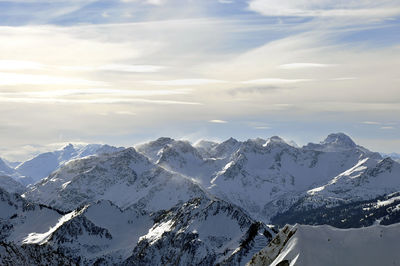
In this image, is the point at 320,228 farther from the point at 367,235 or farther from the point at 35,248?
the point at 35,248

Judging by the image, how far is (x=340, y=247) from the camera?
5478 centimetres

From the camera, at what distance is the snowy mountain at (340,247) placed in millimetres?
52750

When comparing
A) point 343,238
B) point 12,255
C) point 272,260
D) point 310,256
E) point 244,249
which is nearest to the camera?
point 310,256

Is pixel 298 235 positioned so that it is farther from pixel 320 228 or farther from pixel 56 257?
pixel 56 257

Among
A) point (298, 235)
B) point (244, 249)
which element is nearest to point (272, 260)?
point (298, 235)

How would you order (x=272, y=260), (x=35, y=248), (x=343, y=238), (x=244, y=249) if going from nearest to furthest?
(x=343, y=238), (x=272, y=260), (x=35, y=248), (x=244, y=249)

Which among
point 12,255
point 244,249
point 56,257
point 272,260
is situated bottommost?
point 244,249

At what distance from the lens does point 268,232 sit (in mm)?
194750

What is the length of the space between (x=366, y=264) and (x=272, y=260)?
42.8 ft

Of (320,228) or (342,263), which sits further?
(320,228)

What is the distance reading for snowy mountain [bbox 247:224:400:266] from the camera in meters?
52.8

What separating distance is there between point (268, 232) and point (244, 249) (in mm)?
14201

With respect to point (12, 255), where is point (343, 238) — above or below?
above

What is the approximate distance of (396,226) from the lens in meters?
57.6
